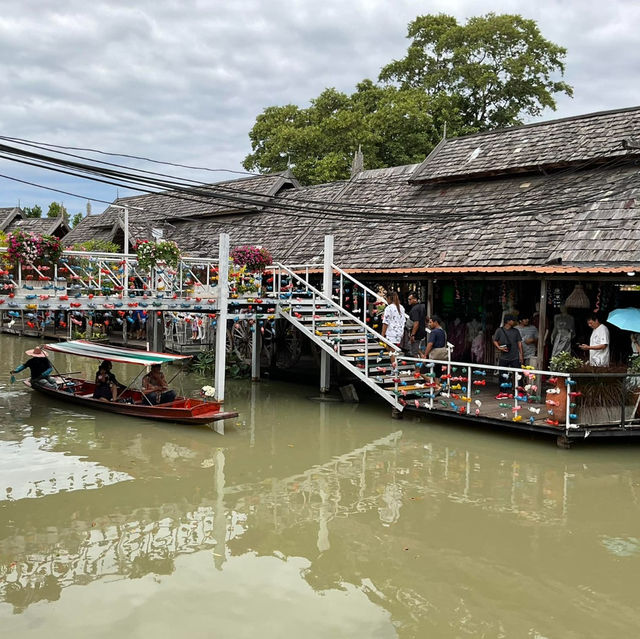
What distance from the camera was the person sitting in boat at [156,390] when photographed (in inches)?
524

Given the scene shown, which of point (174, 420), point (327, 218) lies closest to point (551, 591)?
point (174, 420)

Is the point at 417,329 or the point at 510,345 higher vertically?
the point at 417,329

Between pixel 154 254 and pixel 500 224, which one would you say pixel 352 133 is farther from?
pixel 154 254

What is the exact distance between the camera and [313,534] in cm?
787

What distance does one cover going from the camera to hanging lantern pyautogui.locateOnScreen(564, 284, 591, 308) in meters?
13.1

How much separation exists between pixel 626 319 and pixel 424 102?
22.7 m

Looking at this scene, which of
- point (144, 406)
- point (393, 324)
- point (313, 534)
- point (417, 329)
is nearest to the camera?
point (313, 534)

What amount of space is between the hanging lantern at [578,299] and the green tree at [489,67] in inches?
854

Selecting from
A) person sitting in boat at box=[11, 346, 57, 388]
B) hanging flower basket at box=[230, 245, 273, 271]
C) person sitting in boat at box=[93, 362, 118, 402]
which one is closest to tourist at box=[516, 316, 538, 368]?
hanging flower basket at box=[230, 245, 273, 271]

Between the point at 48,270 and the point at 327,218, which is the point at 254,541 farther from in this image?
the point at 327,218

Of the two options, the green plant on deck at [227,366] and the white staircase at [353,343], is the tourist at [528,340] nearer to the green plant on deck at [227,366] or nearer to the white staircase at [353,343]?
the white staircase at [353,343]

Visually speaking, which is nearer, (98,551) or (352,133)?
(98,551)

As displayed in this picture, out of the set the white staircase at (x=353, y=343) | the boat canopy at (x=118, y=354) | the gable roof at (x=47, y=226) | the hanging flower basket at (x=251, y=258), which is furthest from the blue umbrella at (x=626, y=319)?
the gable roof at (x=47, y=226)

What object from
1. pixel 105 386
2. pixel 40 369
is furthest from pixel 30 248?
pixel 40 369
